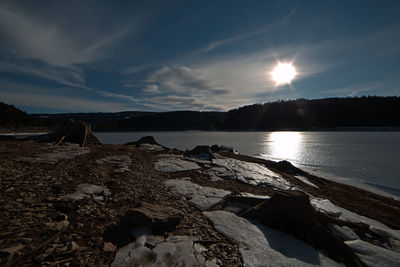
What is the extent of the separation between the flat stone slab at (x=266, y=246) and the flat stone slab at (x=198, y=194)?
77 cm

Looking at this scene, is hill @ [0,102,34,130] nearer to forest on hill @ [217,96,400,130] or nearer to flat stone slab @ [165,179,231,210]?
flat stone slab @ [165,179,231,210]

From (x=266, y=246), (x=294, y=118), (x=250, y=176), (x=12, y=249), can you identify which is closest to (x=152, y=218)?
(x=12, y=249)

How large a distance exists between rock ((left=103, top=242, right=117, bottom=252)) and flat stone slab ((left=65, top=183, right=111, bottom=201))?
1533mm

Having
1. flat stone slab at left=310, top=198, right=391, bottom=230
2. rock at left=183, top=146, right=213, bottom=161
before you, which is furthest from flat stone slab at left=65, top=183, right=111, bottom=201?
rock at left=183, top=146, right=213, bottom=161

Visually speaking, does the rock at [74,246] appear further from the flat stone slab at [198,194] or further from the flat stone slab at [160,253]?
the flat stone slab at [198,194]

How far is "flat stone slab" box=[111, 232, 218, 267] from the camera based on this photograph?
222 centimetres

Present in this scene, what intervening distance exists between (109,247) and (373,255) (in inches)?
171

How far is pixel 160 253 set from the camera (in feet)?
7.78

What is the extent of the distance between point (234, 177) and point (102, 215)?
5186 mm

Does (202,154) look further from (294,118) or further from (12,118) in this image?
(294,118)

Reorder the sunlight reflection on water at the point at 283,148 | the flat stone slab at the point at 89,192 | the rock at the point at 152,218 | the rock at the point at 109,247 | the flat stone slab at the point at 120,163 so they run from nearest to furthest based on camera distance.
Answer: the rock at the point at 109,247 → the rock at the point at 152,218 → the flat stone slab at the point at 89,192 → the flat stone slab at the point at 120,163 → the sunlight reflection on water at the point at 283,148

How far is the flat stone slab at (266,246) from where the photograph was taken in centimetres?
253

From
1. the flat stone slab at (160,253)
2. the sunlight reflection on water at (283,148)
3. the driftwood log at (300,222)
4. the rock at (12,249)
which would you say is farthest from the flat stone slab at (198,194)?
the sunlight reflection on water at (283,148)

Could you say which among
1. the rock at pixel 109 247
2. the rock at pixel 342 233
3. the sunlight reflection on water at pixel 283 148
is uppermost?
the rock at pixel 109 247
